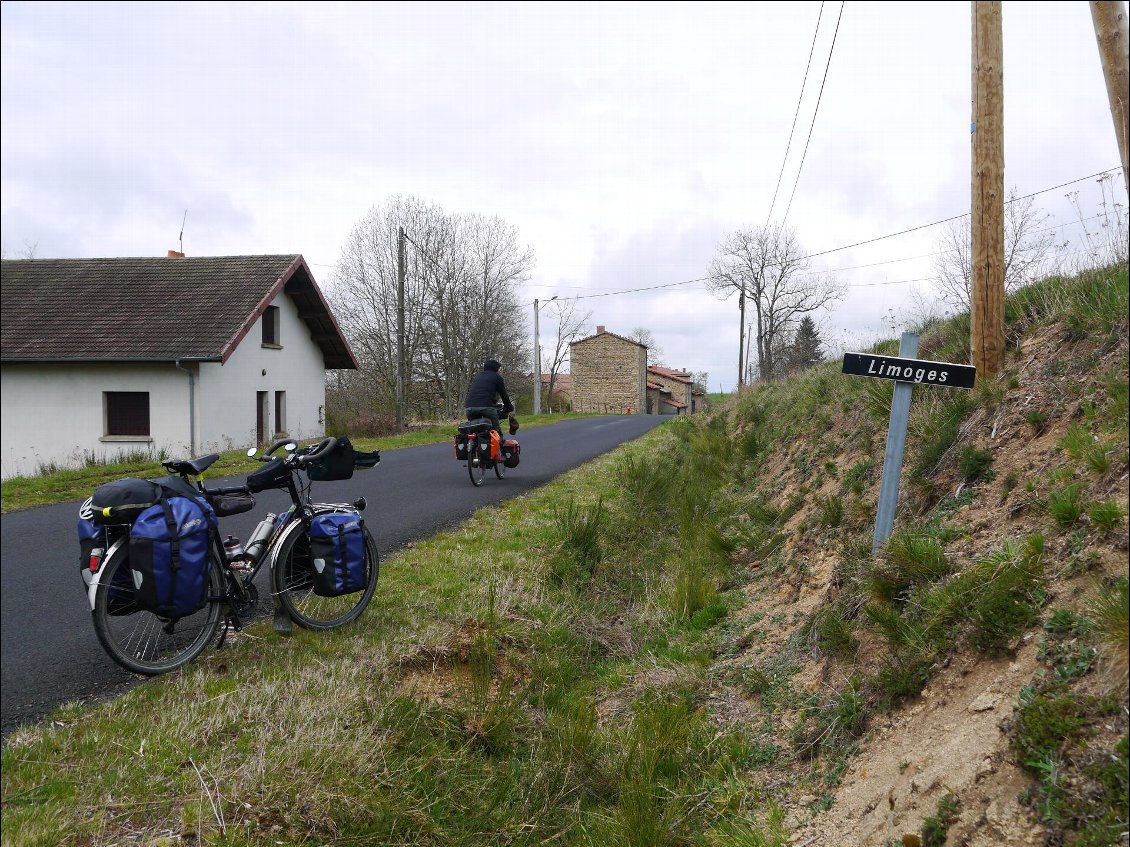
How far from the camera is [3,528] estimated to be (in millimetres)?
1468

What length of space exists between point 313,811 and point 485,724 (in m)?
1.27

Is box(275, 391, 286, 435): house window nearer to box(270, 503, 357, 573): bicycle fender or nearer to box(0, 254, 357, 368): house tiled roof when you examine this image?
box(0, 254, 357, 368): house tiled roof

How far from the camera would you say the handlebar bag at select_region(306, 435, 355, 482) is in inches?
155

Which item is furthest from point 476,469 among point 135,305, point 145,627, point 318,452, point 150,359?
point 150,359

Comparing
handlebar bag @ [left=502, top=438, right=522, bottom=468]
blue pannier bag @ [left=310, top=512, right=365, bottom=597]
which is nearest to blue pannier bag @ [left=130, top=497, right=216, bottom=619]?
blue pannier bag @ [left=310, top=512, right=365, bottom=597]

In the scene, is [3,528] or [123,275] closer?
[3,528]

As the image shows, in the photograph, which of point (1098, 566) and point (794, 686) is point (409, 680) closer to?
point (794, 686)

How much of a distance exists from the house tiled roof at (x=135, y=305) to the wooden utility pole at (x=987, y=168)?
4.60 m

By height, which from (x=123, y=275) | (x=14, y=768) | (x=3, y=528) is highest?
(x=123, y=275)

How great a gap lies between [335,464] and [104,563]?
49.2 inches

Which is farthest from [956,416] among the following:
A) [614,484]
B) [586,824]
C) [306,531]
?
[614,484]

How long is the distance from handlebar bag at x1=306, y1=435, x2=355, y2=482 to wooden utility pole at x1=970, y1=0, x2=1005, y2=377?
4.33m

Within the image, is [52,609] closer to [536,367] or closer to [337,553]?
[337,553]

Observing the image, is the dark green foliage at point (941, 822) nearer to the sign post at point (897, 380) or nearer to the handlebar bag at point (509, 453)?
the sign post at point (897, 380)
